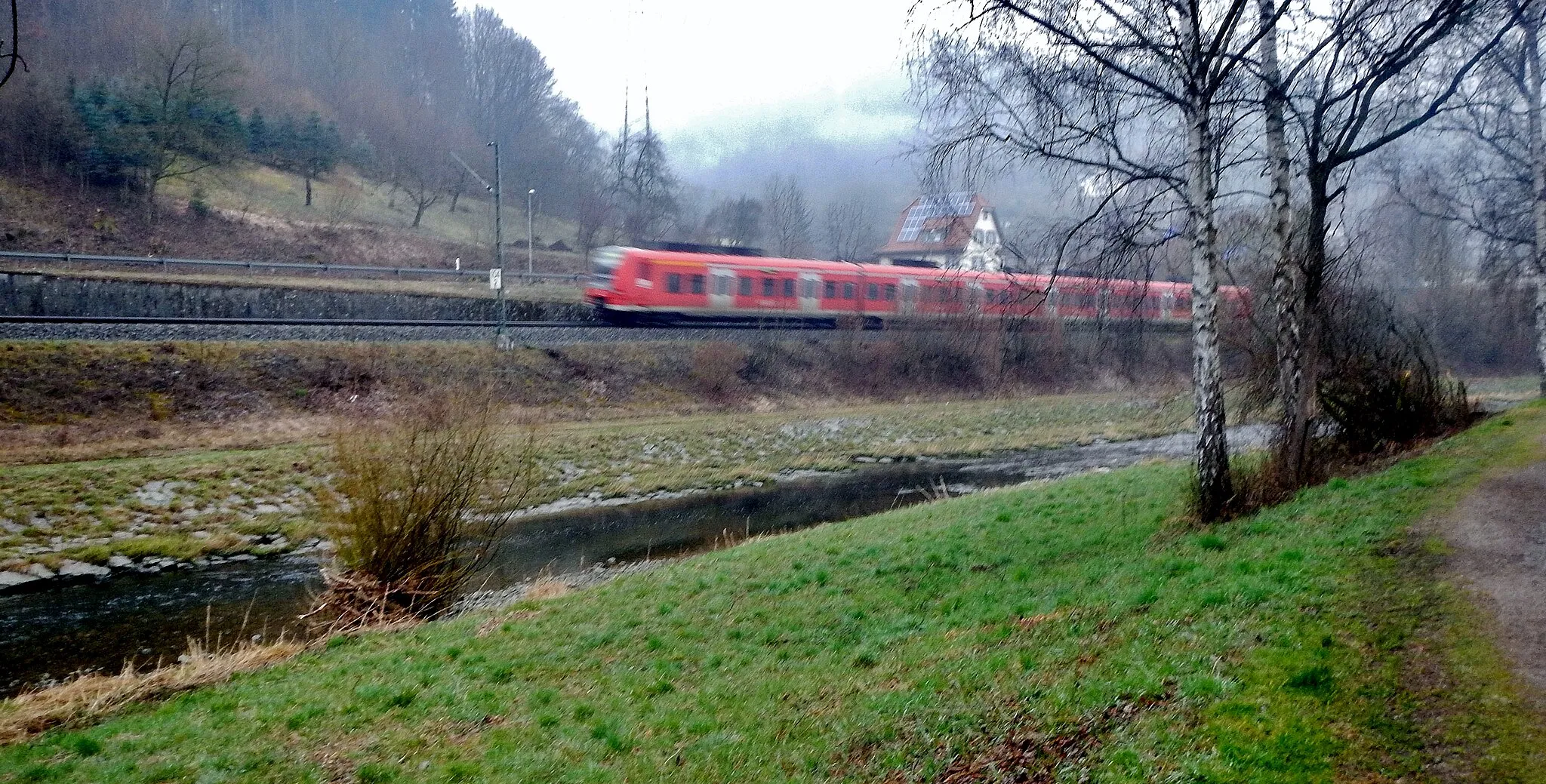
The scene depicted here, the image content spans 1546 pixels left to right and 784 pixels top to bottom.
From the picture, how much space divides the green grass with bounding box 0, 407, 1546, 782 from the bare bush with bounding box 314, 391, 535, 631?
140 cm

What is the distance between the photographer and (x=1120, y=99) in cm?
1002

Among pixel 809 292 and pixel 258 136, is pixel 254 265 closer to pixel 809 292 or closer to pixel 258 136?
pixel 809 292

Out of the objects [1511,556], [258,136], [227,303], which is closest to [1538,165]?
[1511,556]

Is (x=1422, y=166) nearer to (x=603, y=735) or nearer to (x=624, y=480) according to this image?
(x=624, y=480)

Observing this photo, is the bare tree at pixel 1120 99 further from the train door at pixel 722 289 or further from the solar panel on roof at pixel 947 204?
the train door at pixel 722 289

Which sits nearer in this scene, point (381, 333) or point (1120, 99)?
point (1120, 99)

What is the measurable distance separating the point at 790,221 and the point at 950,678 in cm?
5158

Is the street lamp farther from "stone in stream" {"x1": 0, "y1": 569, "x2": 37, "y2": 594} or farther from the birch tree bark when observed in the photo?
the birch tree bark

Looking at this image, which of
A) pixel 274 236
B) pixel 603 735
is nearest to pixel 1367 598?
pixel 603 735

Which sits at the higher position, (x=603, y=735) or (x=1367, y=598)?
(x=1367, y=598)

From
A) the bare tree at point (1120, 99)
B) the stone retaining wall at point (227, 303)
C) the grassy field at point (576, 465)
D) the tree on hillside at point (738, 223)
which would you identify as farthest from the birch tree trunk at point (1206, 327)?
the tree on hillside at point (738, 223)

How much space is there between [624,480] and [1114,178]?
615 inches

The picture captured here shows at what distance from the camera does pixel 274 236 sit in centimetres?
4247

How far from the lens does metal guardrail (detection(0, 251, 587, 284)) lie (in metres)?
27.9
